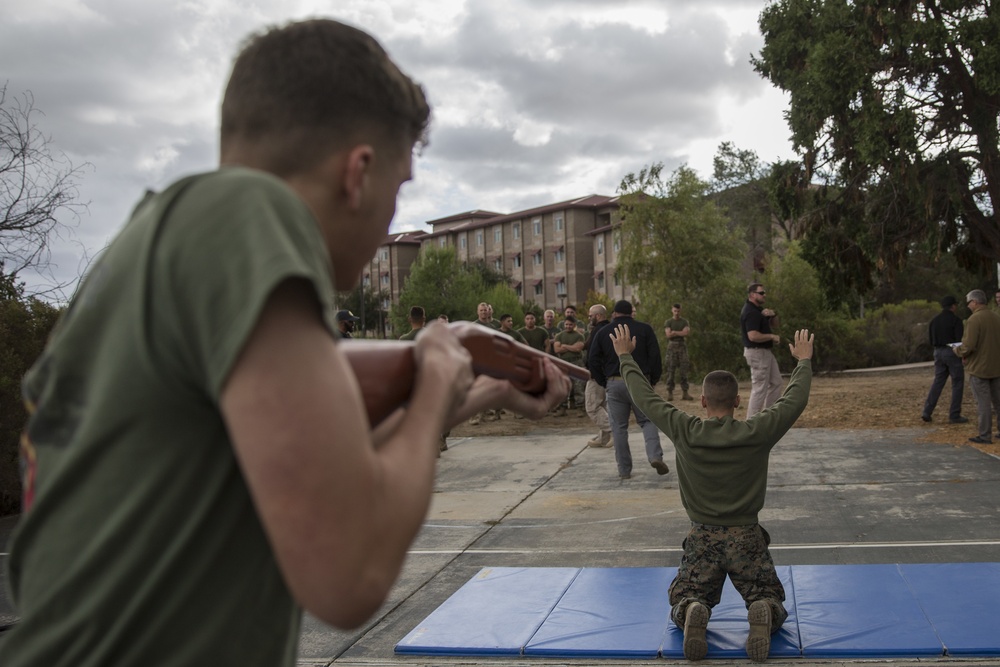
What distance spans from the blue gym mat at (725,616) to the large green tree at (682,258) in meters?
22.7

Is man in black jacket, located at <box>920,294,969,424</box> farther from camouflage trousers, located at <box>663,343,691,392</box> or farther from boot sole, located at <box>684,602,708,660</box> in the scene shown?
boot sole, located at <box>684,602,708,660</box>

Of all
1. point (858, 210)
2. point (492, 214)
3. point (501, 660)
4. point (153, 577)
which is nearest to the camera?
point (153, 577)

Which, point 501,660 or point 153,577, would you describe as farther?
→ point 501,660

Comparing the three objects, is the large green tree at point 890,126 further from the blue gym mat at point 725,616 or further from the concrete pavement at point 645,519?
the blue gym mat at point 725,616

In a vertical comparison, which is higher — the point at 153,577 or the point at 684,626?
the point at 153,577

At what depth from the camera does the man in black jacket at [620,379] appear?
33.6 feet

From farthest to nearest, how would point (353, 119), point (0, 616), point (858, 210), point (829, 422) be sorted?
1. point (858, 210)
2. point (829, 422)
3. point (0, 616)
4. point (353, 119)

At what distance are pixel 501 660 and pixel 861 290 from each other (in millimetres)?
15029

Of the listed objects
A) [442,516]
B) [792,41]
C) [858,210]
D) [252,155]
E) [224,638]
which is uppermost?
[792,41]

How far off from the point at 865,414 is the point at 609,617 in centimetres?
1171

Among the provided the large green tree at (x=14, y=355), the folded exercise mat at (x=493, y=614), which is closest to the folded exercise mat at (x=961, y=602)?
the folded exercise mat at (x=493, y=614)

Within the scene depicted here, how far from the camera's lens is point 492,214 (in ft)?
310

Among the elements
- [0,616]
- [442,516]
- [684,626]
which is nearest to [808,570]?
[684,626]

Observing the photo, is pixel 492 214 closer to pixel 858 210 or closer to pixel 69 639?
pixel 858 210
